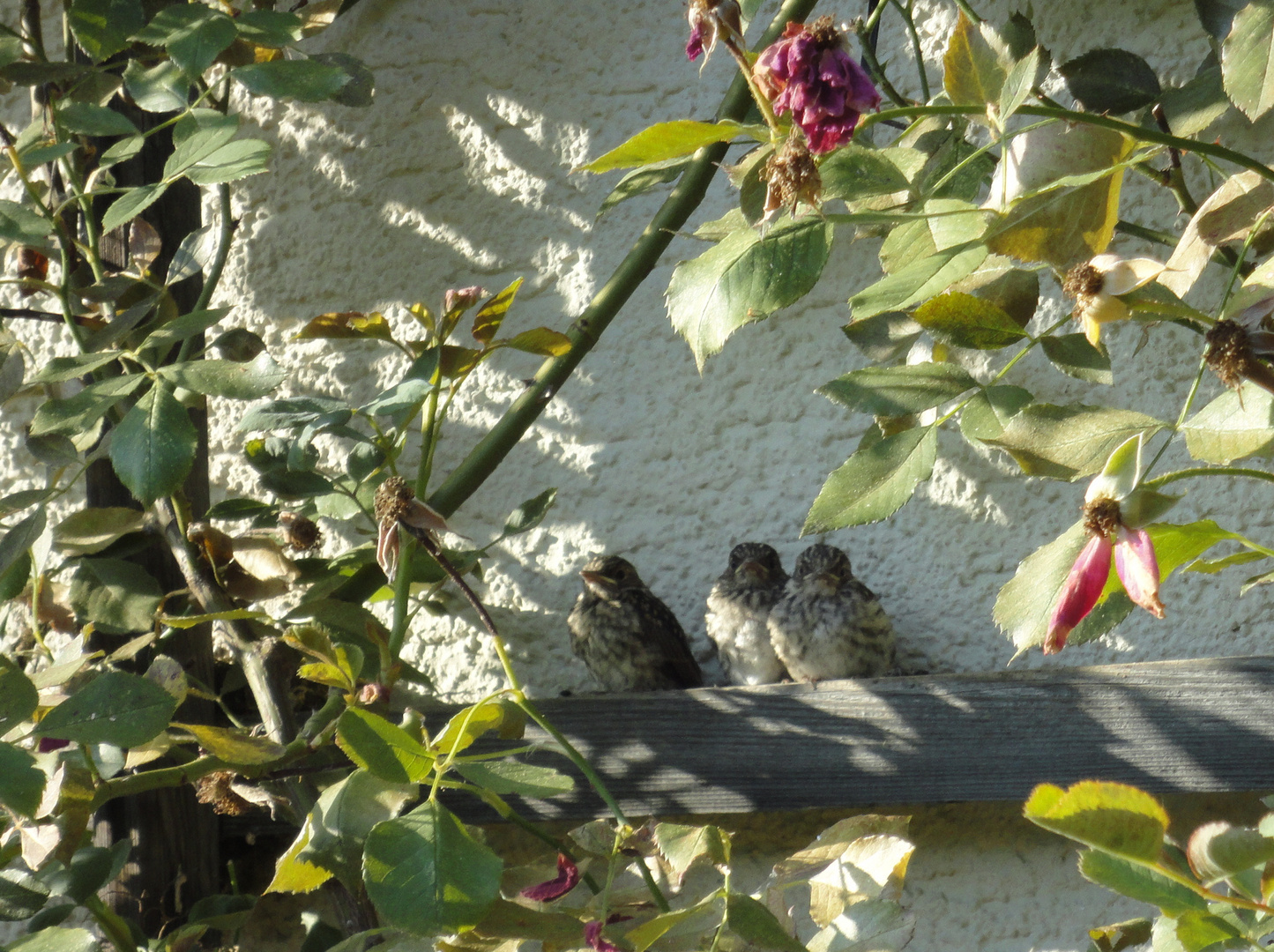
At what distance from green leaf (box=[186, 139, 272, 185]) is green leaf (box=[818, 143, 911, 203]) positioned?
421 millimetres

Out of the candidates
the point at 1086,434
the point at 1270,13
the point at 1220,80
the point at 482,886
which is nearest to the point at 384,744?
the point at 482,886

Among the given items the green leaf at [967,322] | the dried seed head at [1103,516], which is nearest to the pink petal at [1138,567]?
the dried seed head at [1103,516]

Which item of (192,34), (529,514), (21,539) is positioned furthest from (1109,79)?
(21,539)

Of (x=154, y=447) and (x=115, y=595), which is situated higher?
(x=154, y=447)

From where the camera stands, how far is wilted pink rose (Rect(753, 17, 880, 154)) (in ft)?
1.78

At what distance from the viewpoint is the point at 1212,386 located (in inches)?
44.9

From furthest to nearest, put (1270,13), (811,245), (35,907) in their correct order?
(35,907), (1270,13), (811,245)

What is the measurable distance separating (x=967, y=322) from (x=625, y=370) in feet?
2.30

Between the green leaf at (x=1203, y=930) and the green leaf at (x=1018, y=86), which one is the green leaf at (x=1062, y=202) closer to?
the green leaf at (x=1018, y=86)

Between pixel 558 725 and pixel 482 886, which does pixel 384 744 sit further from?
pixel 558 725

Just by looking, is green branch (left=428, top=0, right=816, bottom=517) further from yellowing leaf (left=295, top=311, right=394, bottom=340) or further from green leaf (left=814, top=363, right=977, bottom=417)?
green leaf (left=814, top=363, right=977, bottom=417)

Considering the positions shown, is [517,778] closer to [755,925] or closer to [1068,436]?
[755,925]

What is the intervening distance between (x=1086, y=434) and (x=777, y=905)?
35 cm

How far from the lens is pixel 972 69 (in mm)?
617
